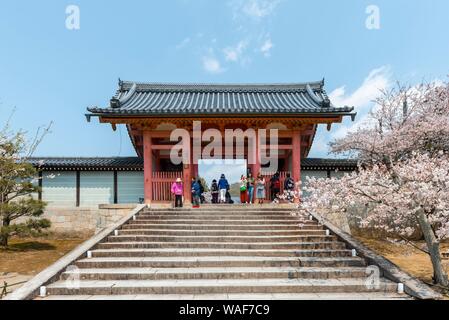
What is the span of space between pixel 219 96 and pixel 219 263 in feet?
40.6

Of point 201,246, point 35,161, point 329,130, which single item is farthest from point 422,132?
point 35,161

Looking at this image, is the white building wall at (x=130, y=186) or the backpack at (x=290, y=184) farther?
the white building wall at (x=130, y=186)

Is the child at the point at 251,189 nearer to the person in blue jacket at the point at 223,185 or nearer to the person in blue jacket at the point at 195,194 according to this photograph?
the person in blue jacket at the point at 223,185

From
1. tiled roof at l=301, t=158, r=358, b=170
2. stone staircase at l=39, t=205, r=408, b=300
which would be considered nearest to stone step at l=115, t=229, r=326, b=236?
stone staircase at l=39, t=205, r=408, b=300

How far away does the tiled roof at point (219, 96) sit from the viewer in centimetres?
1622

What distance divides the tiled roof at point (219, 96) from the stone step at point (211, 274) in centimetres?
806

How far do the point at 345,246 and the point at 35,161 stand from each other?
1465 centimetres

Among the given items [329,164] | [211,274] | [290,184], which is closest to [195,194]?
[290,184]

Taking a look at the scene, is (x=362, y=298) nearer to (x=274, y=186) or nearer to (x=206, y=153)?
(x=274, y=186)

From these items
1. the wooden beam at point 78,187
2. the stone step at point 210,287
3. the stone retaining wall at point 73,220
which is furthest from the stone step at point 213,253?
the wooden beam at point 78,187

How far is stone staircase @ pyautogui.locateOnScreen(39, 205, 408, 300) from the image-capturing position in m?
6.87

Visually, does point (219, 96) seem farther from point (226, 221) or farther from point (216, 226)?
point (216, 226)

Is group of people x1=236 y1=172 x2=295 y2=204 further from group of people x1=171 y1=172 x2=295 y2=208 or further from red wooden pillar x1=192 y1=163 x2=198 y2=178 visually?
red wooden pillar x1=192 y1=163 x2=198 y2=178

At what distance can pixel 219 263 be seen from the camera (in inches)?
332
